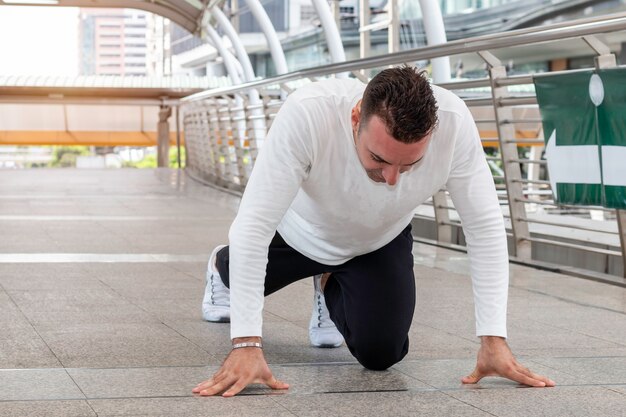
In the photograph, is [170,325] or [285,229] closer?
[285,229]

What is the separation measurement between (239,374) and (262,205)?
527 mm

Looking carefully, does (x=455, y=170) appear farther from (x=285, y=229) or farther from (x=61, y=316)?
(x=61, y=316)

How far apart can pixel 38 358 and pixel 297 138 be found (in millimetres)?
1407

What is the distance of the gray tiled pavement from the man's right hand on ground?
0.17 ft

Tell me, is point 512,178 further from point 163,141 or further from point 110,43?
point 110,43

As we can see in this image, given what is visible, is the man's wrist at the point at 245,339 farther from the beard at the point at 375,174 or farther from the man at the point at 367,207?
the beard at the point at 375,174

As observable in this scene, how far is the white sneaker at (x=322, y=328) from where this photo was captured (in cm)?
437

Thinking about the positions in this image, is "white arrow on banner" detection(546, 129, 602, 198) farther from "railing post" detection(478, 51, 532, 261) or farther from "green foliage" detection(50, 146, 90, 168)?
"green foliage" detection(50, 146, 90, 168)

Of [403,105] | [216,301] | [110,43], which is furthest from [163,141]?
[110,43]

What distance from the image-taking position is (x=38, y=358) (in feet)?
13.1

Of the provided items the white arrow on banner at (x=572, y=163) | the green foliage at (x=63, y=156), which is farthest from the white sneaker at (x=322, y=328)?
the green foliage at (x=63, y=156)

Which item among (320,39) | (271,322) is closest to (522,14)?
(320,39)

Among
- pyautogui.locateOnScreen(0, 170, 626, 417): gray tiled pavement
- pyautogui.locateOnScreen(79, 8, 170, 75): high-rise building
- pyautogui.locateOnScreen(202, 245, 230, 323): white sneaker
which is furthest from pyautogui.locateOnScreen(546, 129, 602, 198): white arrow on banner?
pyautogui.locateOnScreen(79, 8, 170, 75): high-rise building

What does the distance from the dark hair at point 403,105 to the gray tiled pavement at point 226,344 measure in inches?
34.1
